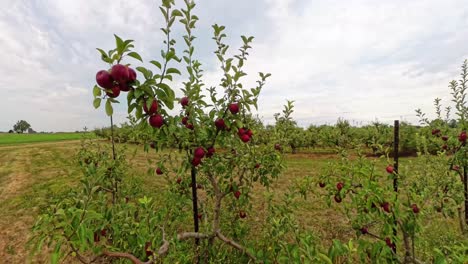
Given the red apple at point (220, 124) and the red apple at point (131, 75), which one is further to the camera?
the red apple at point (220, 124)

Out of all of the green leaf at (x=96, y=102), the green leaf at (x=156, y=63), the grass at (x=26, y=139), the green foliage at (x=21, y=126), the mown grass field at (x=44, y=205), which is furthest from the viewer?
the green foliage at (x=21, y=126)

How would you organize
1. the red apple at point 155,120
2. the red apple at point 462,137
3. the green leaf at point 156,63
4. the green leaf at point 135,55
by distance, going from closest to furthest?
the green leaf at point 135,55 < the green leaf at point 156,63 < the red apple at point 155,120 < the red apple at point 462,137

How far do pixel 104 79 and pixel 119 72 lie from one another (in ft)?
0.32

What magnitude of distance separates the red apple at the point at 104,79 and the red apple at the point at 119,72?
0.03 meters

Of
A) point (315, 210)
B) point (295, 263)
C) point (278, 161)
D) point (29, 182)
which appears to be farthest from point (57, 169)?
point (295, 263)

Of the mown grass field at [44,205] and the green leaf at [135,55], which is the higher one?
the green leaf at [135,55]

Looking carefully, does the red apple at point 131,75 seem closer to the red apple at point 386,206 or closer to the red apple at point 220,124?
the red apple at point 220,124

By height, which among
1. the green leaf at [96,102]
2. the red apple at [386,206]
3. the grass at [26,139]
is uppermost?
the green leaf at [96,102]

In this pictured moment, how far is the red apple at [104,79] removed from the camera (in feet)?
4.87

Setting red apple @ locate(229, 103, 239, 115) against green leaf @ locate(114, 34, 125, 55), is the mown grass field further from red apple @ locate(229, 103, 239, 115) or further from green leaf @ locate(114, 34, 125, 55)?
green leaf @ locate(114, 34, 125, 55)

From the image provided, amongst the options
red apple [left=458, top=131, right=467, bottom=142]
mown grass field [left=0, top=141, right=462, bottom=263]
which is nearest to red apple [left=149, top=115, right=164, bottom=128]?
mown grass field [left=0, top=141, right=462, bottom=263]

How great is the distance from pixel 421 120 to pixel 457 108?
Answer: 2.22 ft

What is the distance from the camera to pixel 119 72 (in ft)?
4.99

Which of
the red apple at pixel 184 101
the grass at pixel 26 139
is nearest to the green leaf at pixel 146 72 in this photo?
the red apple at pixel 184 101
